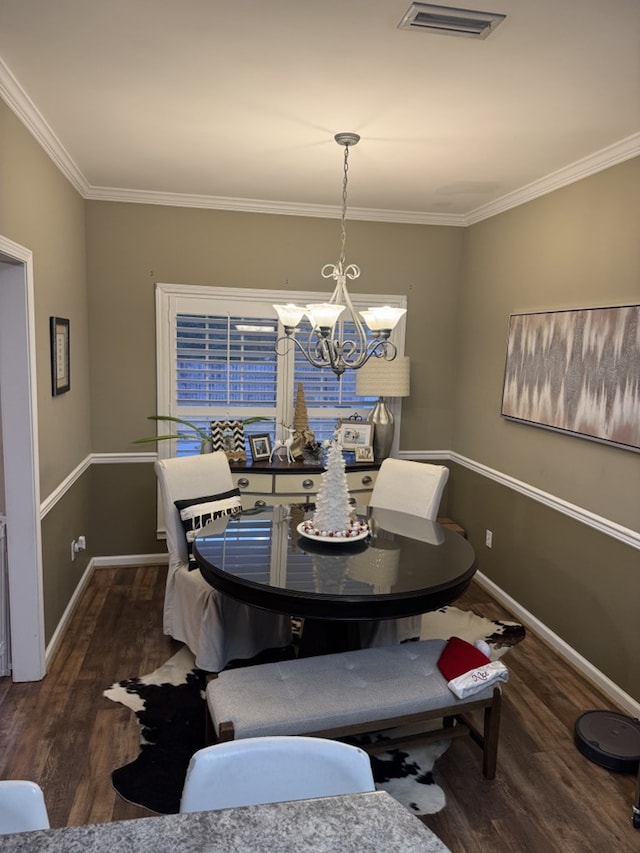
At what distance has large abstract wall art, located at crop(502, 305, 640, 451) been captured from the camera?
9.43 feet

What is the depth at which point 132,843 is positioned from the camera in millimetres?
851

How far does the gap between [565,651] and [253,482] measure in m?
2.21

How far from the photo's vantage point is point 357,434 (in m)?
4.49

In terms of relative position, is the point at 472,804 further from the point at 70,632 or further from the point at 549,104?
the point at 549,104

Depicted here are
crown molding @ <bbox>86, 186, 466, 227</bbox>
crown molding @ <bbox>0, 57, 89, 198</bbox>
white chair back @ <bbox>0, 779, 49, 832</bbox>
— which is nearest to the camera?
white chair back @ <bbox>0, 779, 49, 832</bbox>

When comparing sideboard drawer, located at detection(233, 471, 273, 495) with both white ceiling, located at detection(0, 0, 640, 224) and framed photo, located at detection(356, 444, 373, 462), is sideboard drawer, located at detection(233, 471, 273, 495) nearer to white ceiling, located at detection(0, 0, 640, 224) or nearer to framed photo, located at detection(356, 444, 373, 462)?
framed photo, located at detection(356, 444, 373, 462)

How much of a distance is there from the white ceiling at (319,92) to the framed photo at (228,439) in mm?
1654

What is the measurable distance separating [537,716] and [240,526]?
1701 millimetres

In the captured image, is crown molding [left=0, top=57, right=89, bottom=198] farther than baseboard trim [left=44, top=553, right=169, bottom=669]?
No

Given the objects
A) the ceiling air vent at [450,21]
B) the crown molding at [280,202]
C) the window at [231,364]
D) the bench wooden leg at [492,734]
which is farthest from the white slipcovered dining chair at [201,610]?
the ceiling air vent at [450,21]

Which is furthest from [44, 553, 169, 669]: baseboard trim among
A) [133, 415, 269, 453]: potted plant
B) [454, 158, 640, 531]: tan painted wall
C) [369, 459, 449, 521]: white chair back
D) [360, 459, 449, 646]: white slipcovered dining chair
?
[454, 158, 640, 531]: tan painted wall

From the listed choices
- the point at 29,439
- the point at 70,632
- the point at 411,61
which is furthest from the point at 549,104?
the point at 70,632

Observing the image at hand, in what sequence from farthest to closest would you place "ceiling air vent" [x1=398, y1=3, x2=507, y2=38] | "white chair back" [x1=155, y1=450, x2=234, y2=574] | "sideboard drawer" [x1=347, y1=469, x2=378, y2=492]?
"sideboard drawer" [x1=347, y1=469, x2=378, y2=492] → "white chair back" [x1=155, y1=450, x2=234, y2=574] → "ceiling air vent" [x1=398, y1=3, x2=507, y2=38]

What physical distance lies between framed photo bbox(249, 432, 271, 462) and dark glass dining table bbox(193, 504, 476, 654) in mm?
1096
